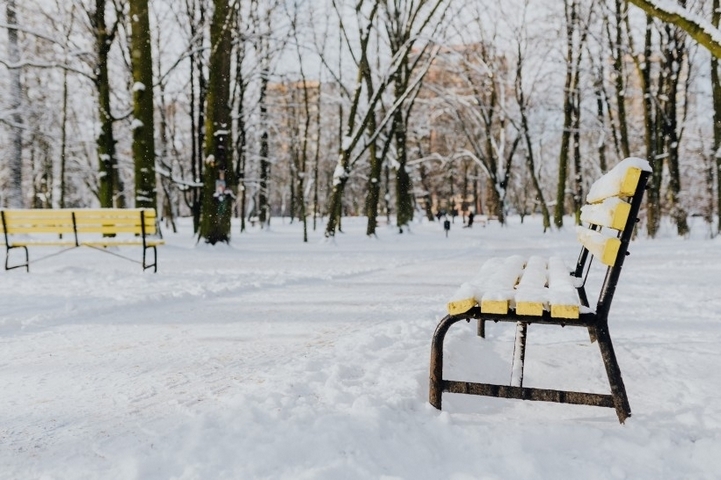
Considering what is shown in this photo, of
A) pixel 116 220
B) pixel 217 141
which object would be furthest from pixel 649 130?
pixel 116 220

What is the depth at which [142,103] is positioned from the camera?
11.7 m

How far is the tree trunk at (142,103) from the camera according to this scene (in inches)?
456

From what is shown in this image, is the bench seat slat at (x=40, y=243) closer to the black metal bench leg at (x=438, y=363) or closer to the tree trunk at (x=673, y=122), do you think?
the black metal bench leg at (x=438, y=363)

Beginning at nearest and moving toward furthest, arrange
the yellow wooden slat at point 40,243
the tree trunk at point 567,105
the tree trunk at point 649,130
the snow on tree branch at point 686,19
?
1. the snow on tree branch at point 686,19
2. the yellow wooden slat at point 40,243
3. the tree trunk at point 649,130
4. the tree trunk at point 567,105

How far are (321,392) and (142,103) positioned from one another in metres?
10.8

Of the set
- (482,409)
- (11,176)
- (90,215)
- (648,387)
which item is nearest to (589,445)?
(482,409)

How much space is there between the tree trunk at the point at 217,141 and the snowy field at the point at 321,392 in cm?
661

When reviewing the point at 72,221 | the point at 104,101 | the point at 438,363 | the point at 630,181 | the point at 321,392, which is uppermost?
the point at 104,101

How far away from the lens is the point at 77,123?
2939cm

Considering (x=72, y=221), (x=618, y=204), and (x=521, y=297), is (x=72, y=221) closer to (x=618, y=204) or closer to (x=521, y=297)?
(x=521, y=297)

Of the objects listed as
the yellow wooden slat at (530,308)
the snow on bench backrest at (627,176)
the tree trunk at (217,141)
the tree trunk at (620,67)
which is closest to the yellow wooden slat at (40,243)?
the tree trunk at (217,141)

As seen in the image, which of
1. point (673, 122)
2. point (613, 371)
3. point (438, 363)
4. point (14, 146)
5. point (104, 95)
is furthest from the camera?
point (673, 122)

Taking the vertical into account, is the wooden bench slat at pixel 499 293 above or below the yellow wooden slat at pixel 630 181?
below

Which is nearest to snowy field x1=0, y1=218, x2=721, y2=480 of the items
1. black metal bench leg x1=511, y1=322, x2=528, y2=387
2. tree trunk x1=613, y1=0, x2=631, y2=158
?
black metal bench leg x1=511, y1=322, x2=528, y2=387
